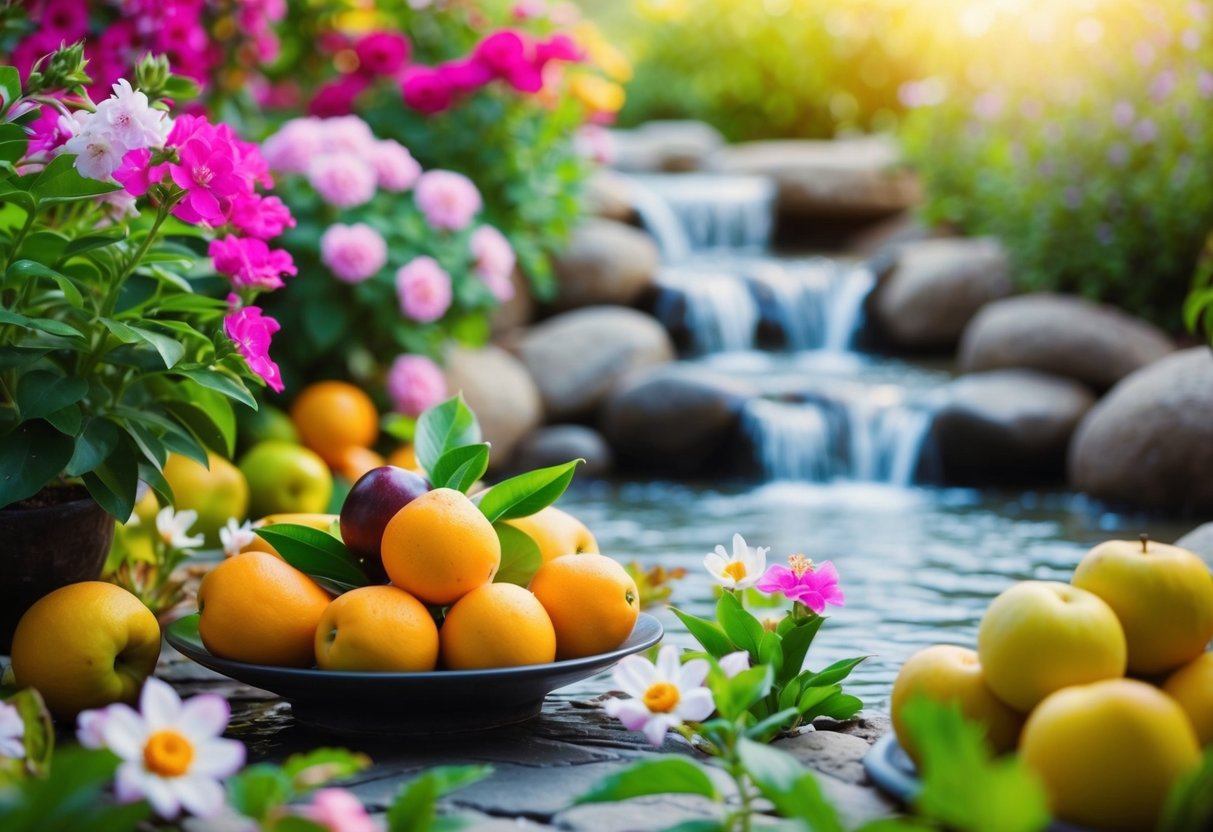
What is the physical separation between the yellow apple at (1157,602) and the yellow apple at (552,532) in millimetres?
780

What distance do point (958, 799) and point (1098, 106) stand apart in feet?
23.2

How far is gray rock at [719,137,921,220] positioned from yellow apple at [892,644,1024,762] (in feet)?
27.9

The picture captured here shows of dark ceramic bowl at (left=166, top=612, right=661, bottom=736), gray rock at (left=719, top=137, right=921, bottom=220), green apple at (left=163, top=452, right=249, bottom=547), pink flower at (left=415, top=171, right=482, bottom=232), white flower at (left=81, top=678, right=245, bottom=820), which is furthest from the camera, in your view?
gray rock at (left=719, top=137, right=921, bottom=220)

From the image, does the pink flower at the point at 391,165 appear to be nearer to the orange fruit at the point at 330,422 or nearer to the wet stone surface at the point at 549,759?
the orange fruit at the point at 330,422

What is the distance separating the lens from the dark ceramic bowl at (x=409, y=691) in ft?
Result: 5.69

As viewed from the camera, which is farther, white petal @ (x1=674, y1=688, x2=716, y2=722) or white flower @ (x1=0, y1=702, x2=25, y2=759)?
white petal @ (x1=674, y1=688, x2=716, y2=722)

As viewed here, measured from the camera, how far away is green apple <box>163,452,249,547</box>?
3145 mm

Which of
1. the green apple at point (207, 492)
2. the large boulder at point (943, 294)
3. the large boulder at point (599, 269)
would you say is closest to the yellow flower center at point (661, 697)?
the green apple at point (207, 492)

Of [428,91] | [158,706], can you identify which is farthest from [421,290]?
[158,706]

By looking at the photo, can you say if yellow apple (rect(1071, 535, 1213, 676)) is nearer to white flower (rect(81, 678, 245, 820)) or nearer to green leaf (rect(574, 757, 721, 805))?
green leaf (rect(574, 757, 721, 805))

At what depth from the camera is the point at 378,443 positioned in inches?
179

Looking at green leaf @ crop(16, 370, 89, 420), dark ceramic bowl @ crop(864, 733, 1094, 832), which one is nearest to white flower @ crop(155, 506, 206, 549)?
green leaf @ crop(16, 370, 89, 420)

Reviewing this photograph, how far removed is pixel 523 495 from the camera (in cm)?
201

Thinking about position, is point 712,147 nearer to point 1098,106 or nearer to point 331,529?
point 1098,106
